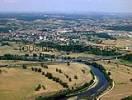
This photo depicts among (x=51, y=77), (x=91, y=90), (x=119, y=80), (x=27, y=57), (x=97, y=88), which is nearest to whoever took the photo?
(x=91, y=90)

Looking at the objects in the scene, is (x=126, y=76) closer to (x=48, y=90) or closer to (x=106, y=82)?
(x=106, y=82)

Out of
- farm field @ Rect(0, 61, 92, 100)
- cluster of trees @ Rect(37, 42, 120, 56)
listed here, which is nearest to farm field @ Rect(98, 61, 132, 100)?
farm field @ Rect(0, 61, 92, 100)

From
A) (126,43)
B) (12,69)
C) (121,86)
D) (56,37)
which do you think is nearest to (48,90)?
(121,86)

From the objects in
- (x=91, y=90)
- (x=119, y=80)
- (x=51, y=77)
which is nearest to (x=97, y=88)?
(x=91, y=90)

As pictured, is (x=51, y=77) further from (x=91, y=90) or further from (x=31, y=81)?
(x=91, y=90)

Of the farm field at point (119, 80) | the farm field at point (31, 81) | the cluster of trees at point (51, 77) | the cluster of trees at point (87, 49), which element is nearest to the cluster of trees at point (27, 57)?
the farm field at point (31, 81)

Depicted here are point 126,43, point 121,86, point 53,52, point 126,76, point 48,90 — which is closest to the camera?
point 48,90

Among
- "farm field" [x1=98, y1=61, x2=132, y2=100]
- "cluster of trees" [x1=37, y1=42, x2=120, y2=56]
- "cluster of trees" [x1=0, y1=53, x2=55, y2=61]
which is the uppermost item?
"farm field" [x1=98, y1=61, x2=132, y2=100]

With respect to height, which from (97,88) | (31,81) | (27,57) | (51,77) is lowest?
(27,57)

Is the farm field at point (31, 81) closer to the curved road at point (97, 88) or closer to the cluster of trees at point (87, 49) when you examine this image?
the curved road at point (97, 88)

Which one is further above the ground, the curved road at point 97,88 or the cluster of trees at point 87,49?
the curved road at point 97,88

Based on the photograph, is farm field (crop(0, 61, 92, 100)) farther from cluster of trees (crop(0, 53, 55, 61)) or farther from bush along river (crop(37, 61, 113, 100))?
cluster of trees (crop(0, 53, 55, 61))
